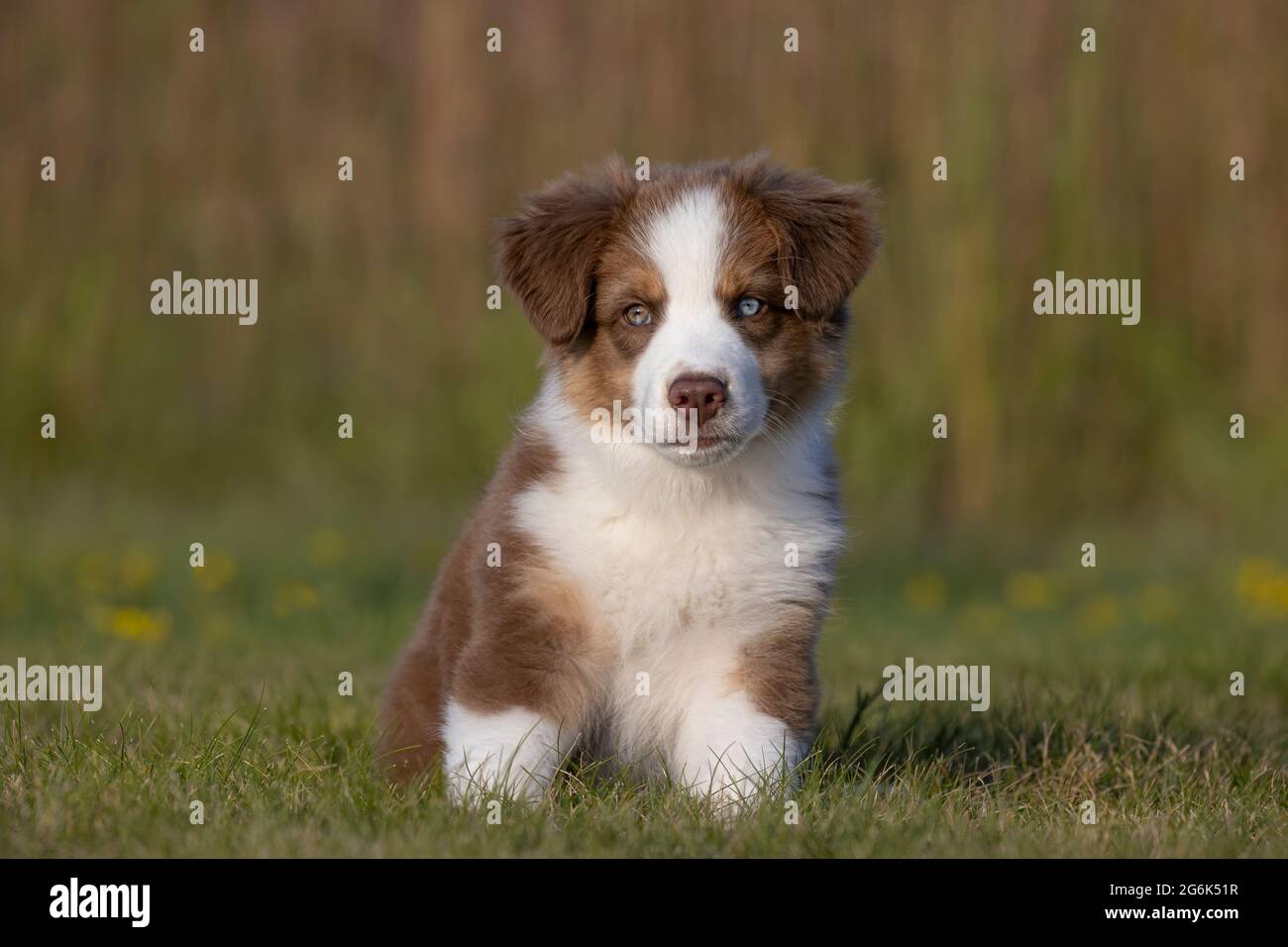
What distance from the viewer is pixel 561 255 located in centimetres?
Answer: 470

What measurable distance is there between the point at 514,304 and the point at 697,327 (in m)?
5.42

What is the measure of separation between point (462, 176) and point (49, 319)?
2838 millimetres

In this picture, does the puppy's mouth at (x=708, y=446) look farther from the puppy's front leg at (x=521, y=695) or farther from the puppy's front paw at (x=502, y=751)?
the puppy's front paw at (x=502, y=751)

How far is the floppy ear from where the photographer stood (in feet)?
15.3

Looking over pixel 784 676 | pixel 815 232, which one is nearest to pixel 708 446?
pixel 784 676

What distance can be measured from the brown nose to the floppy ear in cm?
49

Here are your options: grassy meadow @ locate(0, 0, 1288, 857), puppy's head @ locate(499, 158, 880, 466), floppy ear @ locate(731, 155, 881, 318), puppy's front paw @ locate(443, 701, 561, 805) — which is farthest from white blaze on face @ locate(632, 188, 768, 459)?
grassy meadow @ locate(0, 0, 1288, 857)

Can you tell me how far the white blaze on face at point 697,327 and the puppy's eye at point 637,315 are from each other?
0.05 meters

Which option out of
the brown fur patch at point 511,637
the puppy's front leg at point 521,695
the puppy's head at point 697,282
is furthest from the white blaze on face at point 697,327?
the puppy's front leg at point 521,695

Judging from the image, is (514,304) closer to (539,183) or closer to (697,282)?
(539,183)

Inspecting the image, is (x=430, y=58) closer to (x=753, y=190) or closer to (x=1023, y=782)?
(x=753, y=190)

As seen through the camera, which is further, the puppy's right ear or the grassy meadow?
the grassy meadow

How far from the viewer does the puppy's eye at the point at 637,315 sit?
459cm

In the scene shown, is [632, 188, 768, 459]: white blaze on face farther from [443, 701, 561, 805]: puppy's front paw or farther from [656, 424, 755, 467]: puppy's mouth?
[443, 701, 561, 805]: puppy's front paw
